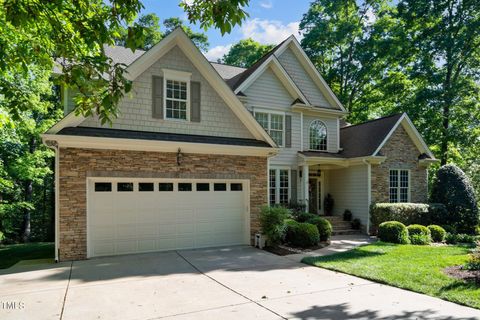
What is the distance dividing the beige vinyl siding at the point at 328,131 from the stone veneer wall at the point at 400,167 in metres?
2.54

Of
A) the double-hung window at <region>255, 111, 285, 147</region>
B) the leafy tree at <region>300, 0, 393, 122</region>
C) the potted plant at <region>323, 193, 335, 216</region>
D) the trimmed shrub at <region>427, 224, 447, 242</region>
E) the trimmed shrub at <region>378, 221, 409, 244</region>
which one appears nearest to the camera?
the trimmed shrub at <region>378, 221, 409, 244</region>

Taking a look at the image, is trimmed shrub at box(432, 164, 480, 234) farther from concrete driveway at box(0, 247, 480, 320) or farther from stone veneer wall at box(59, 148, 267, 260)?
concrete driveway at box(0, 247, 480, 320)

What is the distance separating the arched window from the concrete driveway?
32.9 ft

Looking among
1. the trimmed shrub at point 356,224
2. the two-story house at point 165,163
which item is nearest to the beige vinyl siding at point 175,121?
the two-story house at point 165,163

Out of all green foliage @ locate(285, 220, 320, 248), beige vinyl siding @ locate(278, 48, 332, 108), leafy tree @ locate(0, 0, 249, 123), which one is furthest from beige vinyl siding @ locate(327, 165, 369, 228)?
leafy tree @ locate(0, 0, 249, 123)

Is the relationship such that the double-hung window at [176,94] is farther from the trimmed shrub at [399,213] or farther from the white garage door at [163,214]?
the trimmed shrub at [399,213]

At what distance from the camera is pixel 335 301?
617 centimetres

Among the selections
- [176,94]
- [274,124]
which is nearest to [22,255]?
[176,94]

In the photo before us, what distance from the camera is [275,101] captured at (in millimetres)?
Answer: 17172

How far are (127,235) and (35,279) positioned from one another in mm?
2954

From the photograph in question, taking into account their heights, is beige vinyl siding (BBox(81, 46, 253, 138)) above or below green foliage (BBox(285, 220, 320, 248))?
above

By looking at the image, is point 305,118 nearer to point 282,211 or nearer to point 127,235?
point 282,211

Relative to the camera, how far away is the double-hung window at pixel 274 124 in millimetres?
16922

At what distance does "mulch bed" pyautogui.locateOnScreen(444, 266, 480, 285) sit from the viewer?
287 inches
